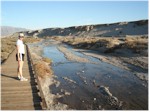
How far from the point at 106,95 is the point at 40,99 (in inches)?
163

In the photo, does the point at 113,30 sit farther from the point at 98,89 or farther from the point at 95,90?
the point at 95,90

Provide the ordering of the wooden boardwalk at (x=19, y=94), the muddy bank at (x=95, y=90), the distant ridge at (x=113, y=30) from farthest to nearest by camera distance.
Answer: the distant ridge at (x=113, y=30)
the muddy bank at (x=95, y=90)
the wooden boardwalk at (x=19, y=94)

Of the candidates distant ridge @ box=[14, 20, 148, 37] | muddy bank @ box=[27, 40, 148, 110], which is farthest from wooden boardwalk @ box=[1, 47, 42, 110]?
distant ridge @ box=[14, 20, 148, 37]

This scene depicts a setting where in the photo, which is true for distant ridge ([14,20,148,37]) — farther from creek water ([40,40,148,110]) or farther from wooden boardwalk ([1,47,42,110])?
wooden boardwalk ([1,47,42,110])

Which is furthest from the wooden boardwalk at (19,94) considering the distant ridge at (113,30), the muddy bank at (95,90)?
the distant ridge at (113,30)

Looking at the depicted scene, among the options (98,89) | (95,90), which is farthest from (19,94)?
(98,89)

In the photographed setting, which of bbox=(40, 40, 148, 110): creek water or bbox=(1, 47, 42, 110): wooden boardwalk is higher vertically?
bbox=(1, 47, 42, 110): wooden boardwalk

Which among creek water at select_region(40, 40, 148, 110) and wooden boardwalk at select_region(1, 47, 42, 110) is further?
creek water at select_region(40, 40, 148, 110)

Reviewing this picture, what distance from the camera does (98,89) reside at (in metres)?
12.1

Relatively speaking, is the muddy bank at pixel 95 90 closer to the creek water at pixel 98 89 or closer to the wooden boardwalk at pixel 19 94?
the creek water at pixel 98 89

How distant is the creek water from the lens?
988 centimetres

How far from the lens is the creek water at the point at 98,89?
9.88 meters

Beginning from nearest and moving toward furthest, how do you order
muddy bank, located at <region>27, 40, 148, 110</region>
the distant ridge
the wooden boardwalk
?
1. the wooden boardwalk
2. muddy bank, located at <region>27, 40, 148, 110</region>
3. the distant ridge

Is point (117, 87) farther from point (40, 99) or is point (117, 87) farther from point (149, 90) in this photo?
point (40, 99)
